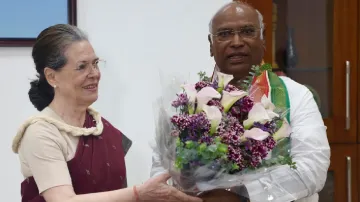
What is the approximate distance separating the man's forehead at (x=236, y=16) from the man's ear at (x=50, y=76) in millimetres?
549

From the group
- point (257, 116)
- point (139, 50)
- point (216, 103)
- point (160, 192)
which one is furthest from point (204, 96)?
point (139, 50)

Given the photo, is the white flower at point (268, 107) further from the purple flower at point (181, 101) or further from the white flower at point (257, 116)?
the purple flower at point (181, 101)

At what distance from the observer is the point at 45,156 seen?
141 cm

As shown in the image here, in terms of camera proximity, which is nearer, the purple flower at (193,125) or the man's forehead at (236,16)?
the purple flower at (193,125)

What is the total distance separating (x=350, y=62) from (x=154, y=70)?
3.21 feet

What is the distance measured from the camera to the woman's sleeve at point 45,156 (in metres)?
1.40

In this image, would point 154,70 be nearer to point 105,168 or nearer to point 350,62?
point 105,168

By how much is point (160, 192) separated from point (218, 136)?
289 mm

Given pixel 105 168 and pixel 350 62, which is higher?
pixel 350 62

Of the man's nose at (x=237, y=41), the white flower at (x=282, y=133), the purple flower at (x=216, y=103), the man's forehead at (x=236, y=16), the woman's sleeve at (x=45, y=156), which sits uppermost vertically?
the man's forehead at (x=236, y=16)

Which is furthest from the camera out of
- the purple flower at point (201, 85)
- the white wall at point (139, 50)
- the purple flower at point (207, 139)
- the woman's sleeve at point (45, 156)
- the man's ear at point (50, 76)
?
the white wall at point (139, 50)

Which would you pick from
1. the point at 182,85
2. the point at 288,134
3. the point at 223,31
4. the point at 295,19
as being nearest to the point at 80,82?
the point at 182,85

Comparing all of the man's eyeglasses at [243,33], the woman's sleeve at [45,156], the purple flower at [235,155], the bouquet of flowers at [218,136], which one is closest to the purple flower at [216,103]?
the bouquet of flowers at [218,136]

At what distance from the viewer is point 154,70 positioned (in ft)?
7.48
